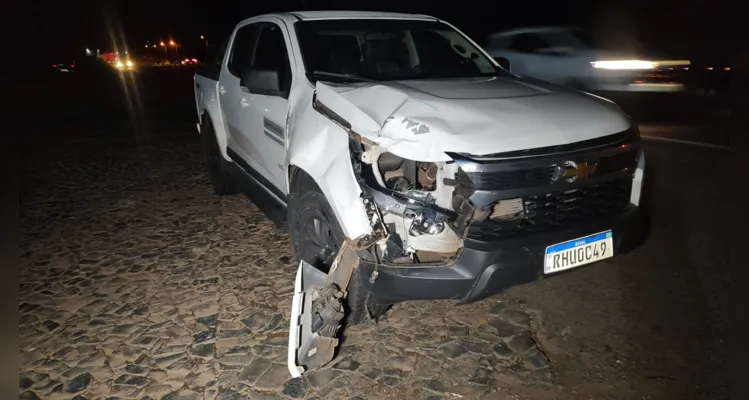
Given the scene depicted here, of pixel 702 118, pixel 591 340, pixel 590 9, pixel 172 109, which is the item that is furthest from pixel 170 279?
pixel 590 9

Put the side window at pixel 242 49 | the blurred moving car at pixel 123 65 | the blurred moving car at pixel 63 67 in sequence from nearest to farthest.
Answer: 1. the side window at pixel 242 49
2. the blurred moving car at pixel 63 67
3. the blurred moving car at pixel 123 65

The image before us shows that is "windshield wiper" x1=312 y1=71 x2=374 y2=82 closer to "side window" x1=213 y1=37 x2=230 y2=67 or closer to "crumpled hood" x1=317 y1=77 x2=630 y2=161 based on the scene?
"crumpled hood" x1=317 y1=77 x2=630 y2=161

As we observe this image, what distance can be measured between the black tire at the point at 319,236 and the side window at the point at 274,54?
2.80ft

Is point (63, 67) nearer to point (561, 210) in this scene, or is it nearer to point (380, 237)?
point (380, 237)

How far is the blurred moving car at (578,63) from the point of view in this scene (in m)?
9.53

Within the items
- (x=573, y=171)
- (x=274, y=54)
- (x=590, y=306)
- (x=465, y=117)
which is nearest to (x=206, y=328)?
(x=465, y=117)

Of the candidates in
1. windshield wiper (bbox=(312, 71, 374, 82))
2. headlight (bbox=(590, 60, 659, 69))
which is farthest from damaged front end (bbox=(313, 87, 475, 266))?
headlight (bbox=(590, 60, 659, 69))

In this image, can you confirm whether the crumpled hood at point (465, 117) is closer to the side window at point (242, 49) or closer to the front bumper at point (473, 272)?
the front bumper at point (473, 272)

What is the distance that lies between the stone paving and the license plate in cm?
61

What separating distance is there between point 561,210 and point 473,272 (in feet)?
2.04

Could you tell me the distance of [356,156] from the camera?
2814 millimetres

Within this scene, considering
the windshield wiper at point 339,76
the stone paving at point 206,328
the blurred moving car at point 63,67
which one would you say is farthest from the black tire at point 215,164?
the blurred moving car at point 63,67

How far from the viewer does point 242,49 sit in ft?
16.6

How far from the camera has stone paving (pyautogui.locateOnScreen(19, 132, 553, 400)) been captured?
287 cm
